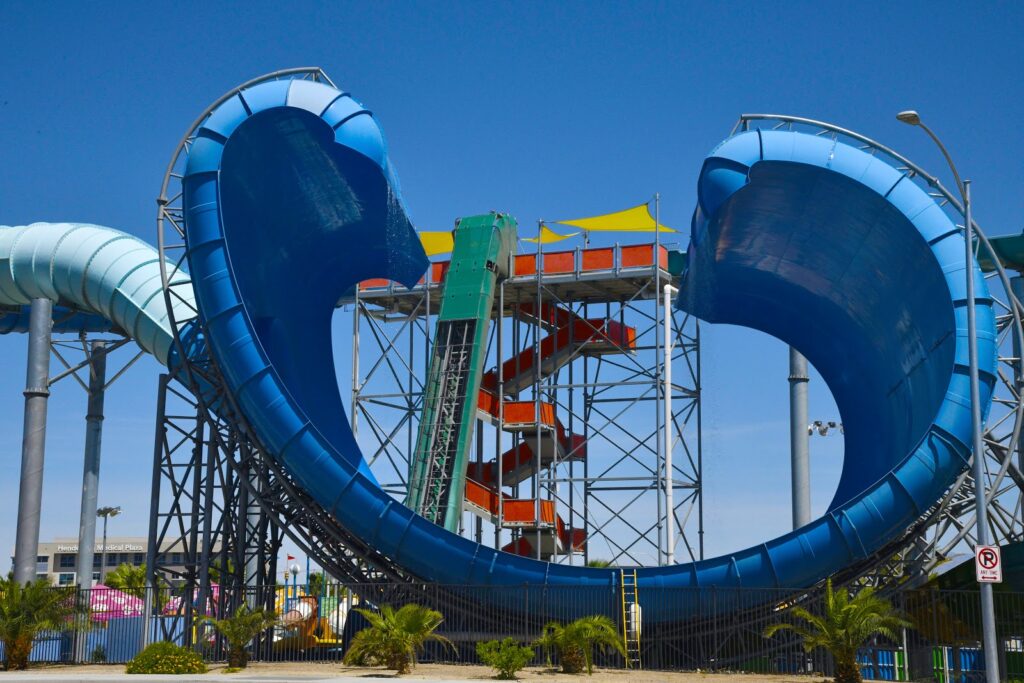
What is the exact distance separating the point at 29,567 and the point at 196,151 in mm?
11665

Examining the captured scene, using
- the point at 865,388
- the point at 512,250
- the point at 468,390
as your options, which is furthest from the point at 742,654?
the point at 512,250

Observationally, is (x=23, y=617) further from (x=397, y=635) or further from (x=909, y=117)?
(x=909, y=117)

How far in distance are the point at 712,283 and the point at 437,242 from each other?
15.9m

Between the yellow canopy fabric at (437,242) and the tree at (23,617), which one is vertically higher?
the yellow canopy fabric at (437,242)

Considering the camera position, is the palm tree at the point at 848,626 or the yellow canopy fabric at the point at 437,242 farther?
the yellow canopy fabric at the point at 437,242

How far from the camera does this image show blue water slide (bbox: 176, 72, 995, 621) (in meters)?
25.2

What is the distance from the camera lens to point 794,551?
25266mm

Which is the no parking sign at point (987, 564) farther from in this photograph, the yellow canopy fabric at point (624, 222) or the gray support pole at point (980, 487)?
the yellow canopy fabric at point (624, 222)

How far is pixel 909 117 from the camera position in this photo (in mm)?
18938

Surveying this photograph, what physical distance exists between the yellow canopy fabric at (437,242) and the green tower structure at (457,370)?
538cm

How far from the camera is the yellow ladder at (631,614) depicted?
85.3ft

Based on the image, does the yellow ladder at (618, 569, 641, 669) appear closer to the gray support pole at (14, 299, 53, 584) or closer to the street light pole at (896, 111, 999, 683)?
the street light pole at (896, 111, 999, 683)

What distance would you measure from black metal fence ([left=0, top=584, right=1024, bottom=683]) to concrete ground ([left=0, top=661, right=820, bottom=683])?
1.18 m

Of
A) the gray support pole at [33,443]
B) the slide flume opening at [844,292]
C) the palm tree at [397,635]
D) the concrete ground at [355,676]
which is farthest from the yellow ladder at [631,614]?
the gray support pole at [33,443]
